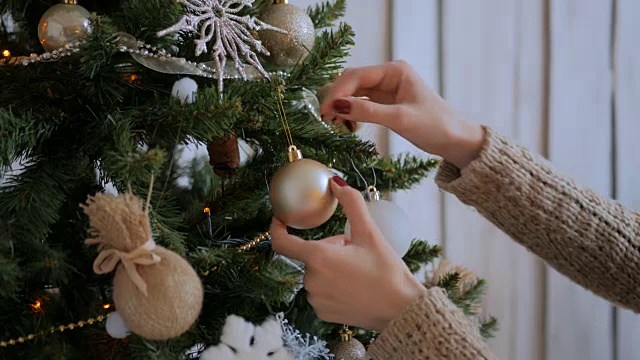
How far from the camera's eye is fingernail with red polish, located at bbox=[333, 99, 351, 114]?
0.61 metres

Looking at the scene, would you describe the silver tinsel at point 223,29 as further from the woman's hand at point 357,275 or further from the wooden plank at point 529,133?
the wooden plank at point 529,133

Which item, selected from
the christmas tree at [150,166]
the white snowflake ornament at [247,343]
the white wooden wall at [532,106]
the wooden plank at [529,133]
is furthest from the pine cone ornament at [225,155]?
the wooden plank at [529,133]

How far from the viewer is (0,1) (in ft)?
2.05

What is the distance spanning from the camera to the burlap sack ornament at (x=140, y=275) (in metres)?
0.44

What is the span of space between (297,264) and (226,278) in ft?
0.33

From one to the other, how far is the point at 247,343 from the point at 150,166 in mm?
173

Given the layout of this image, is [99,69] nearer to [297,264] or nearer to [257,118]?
[257,118]

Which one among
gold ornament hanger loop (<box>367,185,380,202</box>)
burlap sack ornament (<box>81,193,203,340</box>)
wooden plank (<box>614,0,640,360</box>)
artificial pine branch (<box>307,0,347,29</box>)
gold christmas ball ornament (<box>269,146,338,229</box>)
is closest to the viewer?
burlap sack ornament (<box>81,193,203,340</box>)

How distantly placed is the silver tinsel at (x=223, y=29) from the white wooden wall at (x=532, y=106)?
0.56 metres

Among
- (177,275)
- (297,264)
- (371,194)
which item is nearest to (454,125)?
(371,194)

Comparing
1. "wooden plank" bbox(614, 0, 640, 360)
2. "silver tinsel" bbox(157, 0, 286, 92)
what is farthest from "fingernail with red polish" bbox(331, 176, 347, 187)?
"wooden plank" bbox(614, 0, 640, 360)

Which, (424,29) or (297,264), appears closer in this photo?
(297,264)

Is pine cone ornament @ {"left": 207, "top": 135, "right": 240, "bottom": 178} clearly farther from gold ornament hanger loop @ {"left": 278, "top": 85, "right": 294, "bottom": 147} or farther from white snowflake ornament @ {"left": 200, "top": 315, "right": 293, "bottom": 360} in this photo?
white snowflake ornament @ {"left": 200, "top": 315, "right": 293, "bottom": 360}

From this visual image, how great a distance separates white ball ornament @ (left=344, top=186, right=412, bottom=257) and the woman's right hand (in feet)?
0.24
